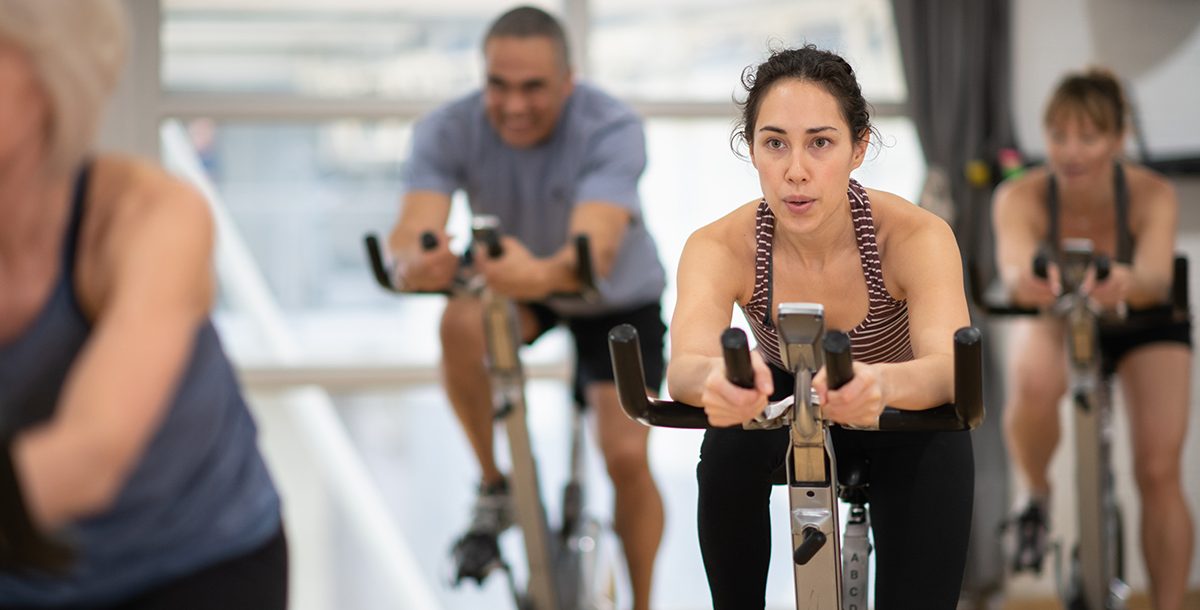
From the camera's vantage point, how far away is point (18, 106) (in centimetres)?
113

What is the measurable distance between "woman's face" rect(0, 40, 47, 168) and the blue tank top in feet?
0.38

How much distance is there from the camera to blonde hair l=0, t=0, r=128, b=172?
3.67 feet

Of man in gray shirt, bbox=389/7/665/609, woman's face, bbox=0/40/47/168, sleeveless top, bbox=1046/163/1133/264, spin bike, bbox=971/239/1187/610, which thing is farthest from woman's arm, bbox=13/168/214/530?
sleeveless top, bbox=1046/163/1133/264

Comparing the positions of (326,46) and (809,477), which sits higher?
(326,46)

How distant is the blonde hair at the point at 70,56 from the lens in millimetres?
1120

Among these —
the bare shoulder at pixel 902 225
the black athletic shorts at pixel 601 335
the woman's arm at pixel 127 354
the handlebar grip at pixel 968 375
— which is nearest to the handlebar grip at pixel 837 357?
the handlebar grip at pixel 968 375

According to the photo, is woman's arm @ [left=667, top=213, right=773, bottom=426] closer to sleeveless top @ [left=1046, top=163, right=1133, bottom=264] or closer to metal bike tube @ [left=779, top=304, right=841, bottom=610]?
metal bike tube @ [left=779, top=304, right=841, bottom=610]

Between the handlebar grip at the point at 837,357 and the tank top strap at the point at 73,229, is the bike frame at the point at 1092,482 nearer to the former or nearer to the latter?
the handlebar grip at the point at 837,357

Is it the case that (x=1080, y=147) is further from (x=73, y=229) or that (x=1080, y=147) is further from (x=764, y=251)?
(x=73, y=229)

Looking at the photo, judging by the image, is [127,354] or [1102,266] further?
[1102,266]

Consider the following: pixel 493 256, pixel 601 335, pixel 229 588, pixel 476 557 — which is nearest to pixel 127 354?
pixel 229 588

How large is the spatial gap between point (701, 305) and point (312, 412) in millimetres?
3491

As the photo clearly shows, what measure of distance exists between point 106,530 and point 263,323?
358cm

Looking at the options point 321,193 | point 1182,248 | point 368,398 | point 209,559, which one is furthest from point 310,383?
point 209,559
